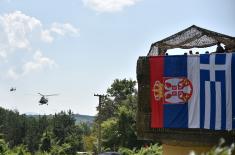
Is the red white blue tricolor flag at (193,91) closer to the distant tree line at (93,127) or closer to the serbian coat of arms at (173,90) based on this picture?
the serbian coat of arms at (173,90)

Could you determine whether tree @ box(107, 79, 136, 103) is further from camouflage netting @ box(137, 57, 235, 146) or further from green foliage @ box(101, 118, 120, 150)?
camouflage netting @ box(137, 57, 235, 146)

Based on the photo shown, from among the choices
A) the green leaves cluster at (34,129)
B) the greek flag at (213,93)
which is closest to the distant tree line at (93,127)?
the green leaves cluster at (34,129)

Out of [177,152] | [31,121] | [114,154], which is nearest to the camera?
[177,152]

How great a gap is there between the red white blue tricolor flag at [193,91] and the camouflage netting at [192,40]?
1072mm

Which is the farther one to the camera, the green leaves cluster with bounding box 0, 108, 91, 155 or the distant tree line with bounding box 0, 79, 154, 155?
the green leaves cluster with bounding box 0, 108, 91, 155

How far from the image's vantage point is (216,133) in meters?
13.6

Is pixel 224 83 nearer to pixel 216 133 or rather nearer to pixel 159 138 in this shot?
pixel 216 133

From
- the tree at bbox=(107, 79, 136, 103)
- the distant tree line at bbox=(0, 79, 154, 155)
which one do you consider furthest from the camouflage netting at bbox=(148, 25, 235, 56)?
the tree at bbox=(107, 79, 136, 103)

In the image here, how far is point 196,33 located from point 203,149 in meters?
3.63

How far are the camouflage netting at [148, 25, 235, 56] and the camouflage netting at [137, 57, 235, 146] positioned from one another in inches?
56.1

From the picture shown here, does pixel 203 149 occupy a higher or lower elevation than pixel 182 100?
lower

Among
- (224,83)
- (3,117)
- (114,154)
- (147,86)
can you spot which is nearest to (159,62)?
(147,86)

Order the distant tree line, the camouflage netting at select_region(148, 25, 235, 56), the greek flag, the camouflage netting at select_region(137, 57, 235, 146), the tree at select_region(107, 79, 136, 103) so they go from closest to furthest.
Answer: the greek flag < the camouflage netting at select_region(137, 57, 235, 146) < the camouflage netting at select_region(148, 25, 235, 56) < the distant tree line < the tree at select_region(107, 79, 136, 103)

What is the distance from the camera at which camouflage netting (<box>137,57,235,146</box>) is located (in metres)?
13.7
